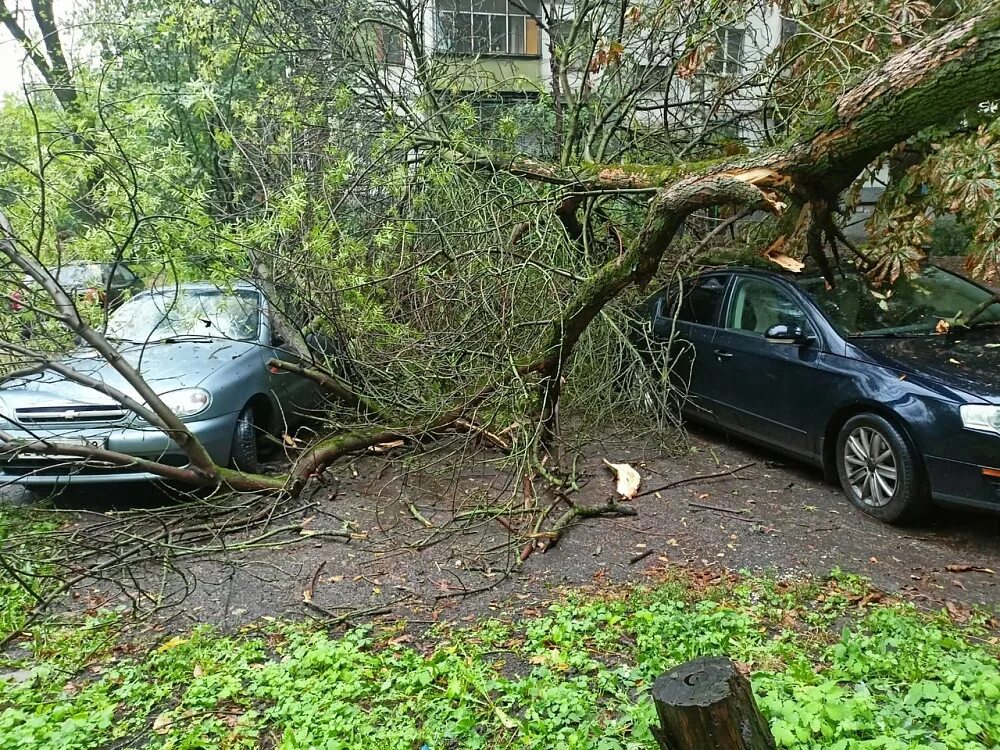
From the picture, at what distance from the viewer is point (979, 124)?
5.07m

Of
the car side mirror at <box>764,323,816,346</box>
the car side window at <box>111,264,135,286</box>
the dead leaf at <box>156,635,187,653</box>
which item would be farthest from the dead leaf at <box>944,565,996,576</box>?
the car side window at <box>111,264,135,286</box>

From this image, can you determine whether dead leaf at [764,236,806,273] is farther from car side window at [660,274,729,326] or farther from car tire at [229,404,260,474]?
car tire at [229,404,260,474]

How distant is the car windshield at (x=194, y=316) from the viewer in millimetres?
6090

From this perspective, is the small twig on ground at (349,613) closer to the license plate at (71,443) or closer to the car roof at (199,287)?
the license plate at (71,443)

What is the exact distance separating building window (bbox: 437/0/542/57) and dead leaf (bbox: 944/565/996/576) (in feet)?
29.9

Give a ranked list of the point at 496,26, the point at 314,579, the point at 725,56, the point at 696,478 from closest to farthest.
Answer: the point at 314,579 → the point at 696,478 → the point at 725,56 → the point at 496,26

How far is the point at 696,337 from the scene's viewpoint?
6930 mm

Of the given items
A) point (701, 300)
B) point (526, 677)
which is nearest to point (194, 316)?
point (526, 677)

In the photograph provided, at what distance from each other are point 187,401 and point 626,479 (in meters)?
3.65

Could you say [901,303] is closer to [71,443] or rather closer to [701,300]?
[701,300]

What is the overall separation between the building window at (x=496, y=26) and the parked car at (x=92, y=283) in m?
6.65

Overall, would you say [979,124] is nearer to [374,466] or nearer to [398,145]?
[398,145]

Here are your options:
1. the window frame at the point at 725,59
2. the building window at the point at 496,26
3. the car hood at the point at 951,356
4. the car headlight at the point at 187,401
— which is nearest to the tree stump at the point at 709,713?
the car hood at the point at 951,356

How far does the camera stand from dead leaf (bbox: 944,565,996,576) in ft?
14.0
